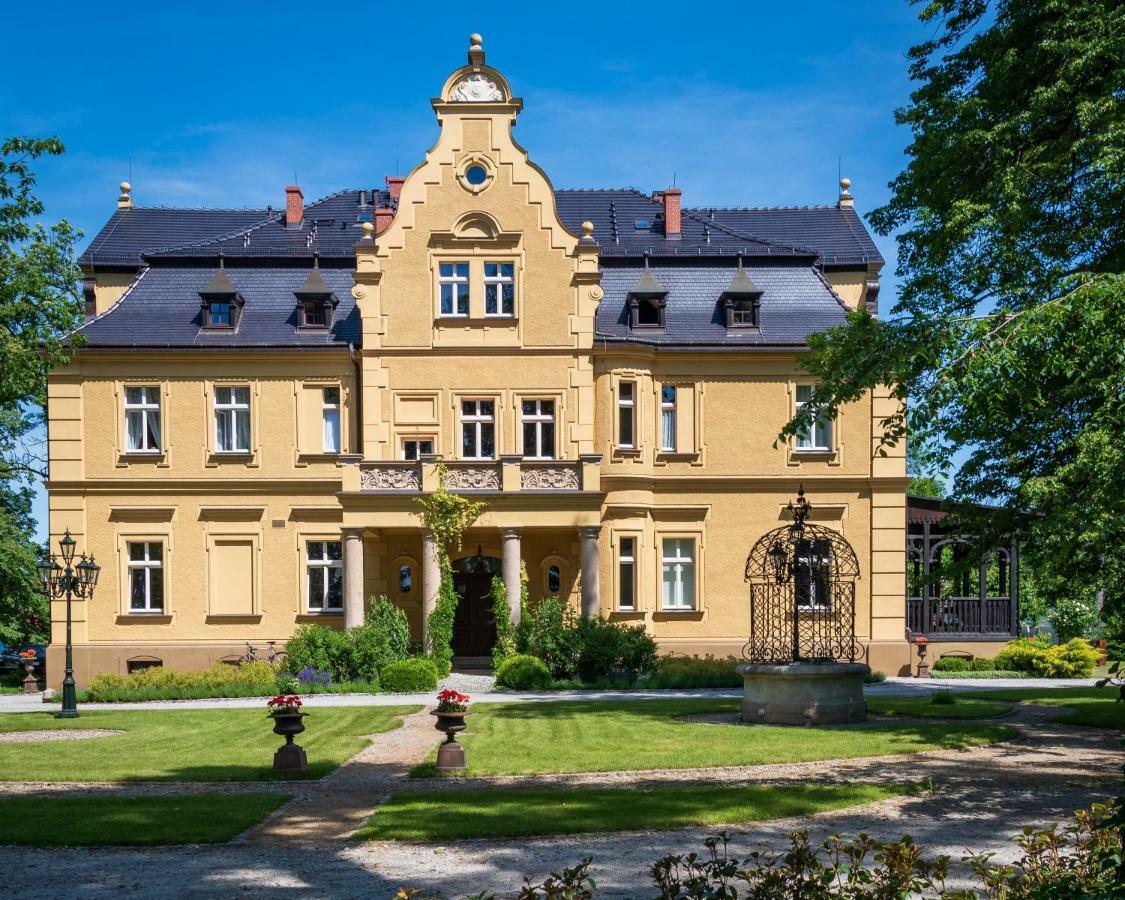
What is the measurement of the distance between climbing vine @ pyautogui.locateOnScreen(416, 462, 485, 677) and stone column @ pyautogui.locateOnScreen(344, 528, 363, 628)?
185 cm

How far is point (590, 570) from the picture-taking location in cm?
3167

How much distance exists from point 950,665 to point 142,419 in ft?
74.9

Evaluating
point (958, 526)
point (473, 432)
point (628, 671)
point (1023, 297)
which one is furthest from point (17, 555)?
point (1023, 297)

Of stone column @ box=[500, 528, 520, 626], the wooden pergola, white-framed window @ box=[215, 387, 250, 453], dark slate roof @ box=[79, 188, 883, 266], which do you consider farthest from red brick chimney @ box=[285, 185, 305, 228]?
the wooden pergola

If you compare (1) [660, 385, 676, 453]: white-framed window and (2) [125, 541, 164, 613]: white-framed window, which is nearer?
(2) [125, 541, 164, 613]: white-framed window

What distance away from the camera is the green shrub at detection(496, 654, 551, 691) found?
28.2 meters

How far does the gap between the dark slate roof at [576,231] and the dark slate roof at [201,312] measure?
60cm

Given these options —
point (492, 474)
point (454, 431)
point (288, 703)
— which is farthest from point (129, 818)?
point (454, 431)

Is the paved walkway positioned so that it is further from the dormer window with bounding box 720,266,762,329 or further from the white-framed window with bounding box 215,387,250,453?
the dormer window with bounding box 720,266,762,329

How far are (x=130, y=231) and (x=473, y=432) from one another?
13365 mm

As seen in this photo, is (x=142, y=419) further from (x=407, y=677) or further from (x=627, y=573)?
(x=627, y=573)

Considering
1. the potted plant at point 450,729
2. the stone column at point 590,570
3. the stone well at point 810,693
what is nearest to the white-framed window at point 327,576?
the stone column at point 590,570

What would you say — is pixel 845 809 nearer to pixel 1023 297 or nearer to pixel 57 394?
pixel 1023 297

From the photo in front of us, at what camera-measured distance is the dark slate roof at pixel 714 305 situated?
3406 cm
